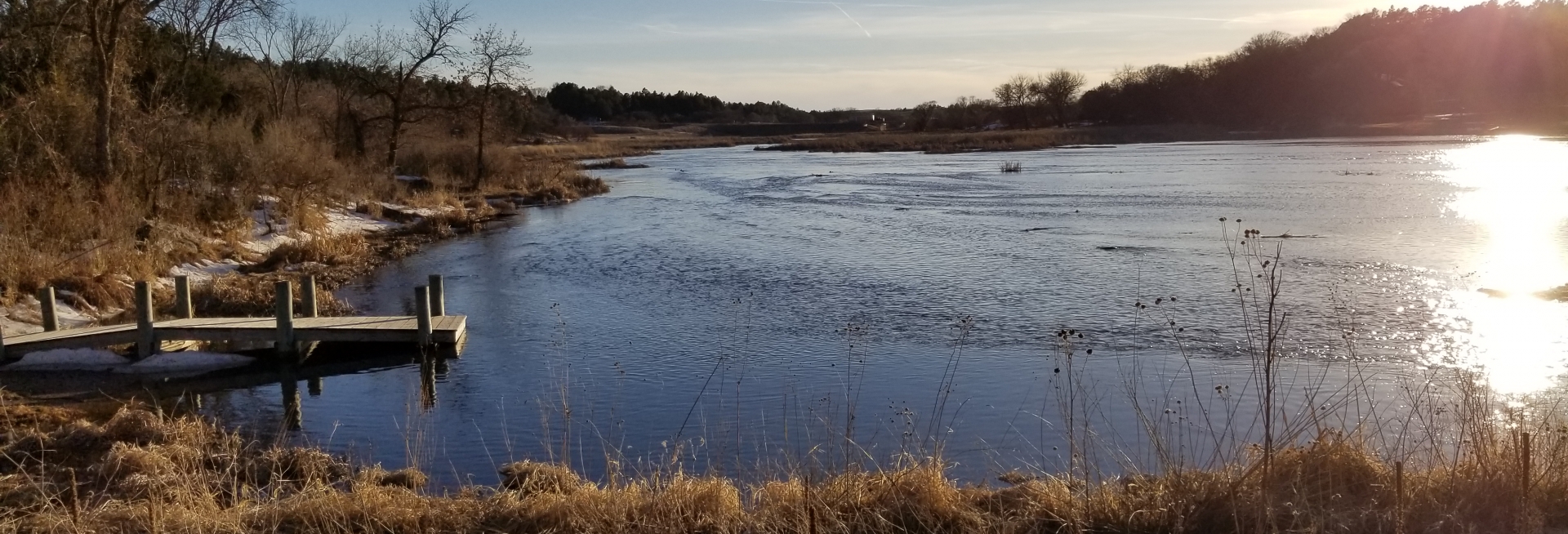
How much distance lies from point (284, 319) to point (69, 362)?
7.48ft

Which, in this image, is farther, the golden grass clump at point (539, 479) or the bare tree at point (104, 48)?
the bare tree at point (104, 48)

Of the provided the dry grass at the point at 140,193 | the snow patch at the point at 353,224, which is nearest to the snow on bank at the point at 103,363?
the dry grass at the point at 140,193

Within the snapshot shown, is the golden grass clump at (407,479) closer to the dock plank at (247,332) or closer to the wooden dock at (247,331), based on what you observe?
the wooden dock at (247,331)

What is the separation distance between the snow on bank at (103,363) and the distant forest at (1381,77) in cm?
7611

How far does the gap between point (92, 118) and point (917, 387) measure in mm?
17180

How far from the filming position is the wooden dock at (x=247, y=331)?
12562mm

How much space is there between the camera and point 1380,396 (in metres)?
10.3

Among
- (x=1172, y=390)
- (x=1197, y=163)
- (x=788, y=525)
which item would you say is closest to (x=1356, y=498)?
(x=788, y=525)

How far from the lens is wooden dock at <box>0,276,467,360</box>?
12.6 meters

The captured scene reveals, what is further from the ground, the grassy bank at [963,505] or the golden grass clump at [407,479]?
the grassy bank at [963,505]

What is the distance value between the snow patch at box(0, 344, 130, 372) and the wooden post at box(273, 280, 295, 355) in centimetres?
164

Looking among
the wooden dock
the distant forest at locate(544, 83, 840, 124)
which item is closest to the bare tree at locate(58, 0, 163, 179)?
the wooden dock

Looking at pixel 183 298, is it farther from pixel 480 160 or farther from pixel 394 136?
pixel 480 160

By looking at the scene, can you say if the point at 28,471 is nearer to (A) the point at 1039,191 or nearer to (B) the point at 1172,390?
(B) the point at 1172,390
